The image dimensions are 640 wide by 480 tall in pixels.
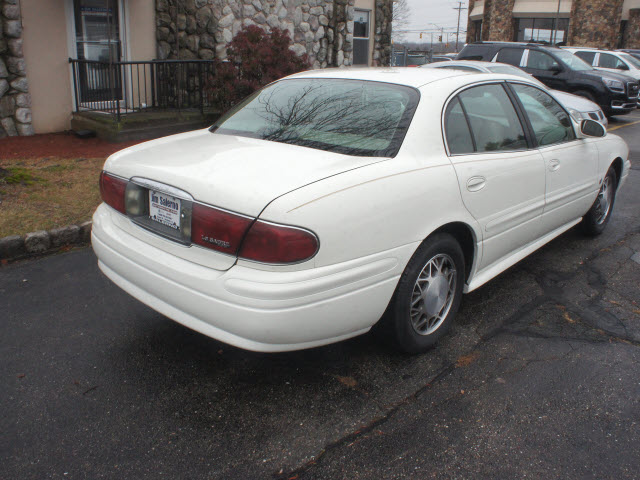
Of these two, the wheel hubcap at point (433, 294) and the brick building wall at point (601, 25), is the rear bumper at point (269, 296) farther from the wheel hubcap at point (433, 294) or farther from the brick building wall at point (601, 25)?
the brick building wall at point (601, 25)

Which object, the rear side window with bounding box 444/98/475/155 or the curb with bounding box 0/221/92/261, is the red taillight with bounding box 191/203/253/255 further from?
the curb with bounding box 0/221/92/261

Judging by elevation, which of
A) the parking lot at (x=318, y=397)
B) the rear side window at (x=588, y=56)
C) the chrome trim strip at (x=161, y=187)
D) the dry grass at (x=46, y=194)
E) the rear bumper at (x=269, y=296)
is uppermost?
the rear side window at (x=588, y=56)

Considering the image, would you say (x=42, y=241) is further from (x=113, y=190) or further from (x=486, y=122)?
(x=486, y=122)

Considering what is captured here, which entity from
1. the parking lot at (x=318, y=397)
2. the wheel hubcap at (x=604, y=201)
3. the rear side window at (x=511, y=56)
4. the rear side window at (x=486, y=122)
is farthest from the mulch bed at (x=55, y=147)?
the rear side window at (x=511, y=56)

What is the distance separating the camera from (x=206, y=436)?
8.68 feet

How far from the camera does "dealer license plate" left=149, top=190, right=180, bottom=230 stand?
9.26 feet

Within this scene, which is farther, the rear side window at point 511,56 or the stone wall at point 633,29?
the stone wall at point 633,29

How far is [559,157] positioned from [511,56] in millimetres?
12017

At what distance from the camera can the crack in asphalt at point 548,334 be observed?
2.64 metres

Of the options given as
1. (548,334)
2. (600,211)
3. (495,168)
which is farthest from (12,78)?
(548,334)

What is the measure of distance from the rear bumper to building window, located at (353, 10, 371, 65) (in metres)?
14.9

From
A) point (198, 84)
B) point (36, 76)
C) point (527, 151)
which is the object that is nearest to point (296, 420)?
point (527, 151)

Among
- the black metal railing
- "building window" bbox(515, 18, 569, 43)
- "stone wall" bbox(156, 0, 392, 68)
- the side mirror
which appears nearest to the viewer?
the side mirror

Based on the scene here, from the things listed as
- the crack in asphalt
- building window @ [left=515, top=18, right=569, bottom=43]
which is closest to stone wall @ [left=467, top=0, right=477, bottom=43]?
building window @ [left=515, top=18, right=569, bottom=43]
